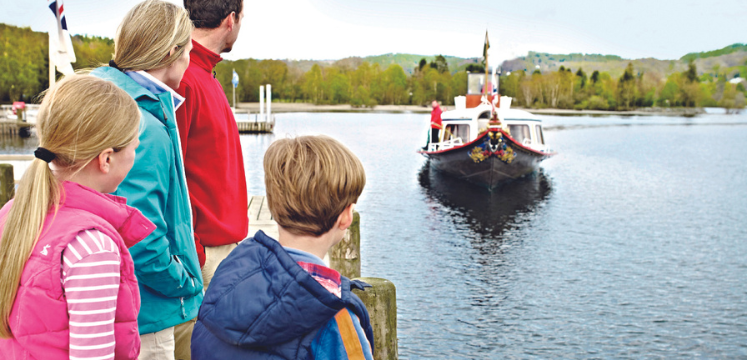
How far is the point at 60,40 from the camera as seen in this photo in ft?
38.7

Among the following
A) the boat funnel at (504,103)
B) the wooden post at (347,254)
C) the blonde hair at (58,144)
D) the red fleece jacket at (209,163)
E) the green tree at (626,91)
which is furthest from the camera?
the green tree at (626,91)

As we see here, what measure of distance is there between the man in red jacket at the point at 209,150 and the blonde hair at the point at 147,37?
0.92 ft

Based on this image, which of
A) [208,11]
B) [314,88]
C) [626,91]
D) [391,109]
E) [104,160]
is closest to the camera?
[104,160]

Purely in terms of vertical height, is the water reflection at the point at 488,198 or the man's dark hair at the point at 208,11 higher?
the man's dark hair at the point at 208,11

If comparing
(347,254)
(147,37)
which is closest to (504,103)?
(347,254)

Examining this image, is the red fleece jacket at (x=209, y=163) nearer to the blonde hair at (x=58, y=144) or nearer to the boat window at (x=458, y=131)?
the blonde hair at (x=58, y=144)

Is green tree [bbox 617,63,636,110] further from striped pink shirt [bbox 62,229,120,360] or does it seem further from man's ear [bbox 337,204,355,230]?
striped pink shirt [bbox 62,229,120,360]

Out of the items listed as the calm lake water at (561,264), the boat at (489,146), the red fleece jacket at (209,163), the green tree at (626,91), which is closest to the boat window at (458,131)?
the boat at (489,146)

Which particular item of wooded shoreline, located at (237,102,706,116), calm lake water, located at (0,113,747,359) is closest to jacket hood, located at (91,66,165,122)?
calm lake water, located at (0,113,747,359)

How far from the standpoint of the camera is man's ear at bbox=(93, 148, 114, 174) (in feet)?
5.52

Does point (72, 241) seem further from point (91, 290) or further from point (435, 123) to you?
point (435, 123)

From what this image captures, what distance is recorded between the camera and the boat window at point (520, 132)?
89.4 ft

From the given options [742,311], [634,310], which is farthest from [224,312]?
[742,311]

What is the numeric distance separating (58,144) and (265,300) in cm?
68
